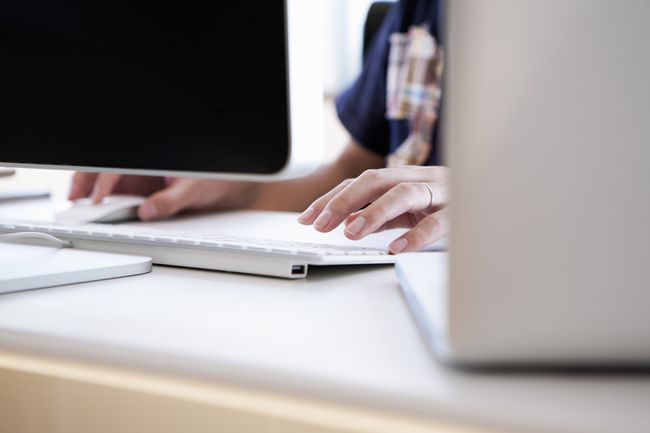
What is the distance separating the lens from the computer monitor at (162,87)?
1.17ft

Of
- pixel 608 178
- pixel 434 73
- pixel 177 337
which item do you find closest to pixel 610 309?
pixel 608 178

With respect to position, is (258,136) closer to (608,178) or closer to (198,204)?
(608,178)

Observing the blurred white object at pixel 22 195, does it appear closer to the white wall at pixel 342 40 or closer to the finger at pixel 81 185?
the finger at pixel 81 185

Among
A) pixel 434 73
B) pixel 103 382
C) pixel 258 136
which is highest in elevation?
pixel 434 73

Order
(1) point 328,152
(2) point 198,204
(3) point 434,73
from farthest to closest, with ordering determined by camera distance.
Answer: (1) point 328,152, (3) point 434,73, (2) point 198,204

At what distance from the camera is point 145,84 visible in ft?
1.33

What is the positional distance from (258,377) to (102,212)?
0.50 meters

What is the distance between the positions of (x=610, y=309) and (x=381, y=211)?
24cm

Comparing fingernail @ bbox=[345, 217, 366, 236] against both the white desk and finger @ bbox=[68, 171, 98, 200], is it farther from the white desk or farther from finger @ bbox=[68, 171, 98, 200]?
finger @ bbox=[68, 171, 98, 200]

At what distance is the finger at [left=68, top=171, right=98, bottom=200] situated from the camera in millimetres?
844

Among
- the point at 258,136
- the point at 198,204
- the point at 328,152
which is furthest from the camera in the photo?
the point at 328,152

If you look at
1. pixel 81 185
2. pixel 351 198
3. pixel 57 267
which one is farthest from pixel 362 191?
pixel 81 185

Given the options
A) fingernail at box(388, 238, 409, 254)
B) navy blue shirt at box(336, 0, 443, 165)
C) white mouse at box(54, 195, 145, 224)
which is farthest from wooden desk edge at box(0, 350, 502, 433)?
navy blue shirt at box(336, 0, 443, 165)

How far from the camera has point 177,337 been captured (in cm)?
29
